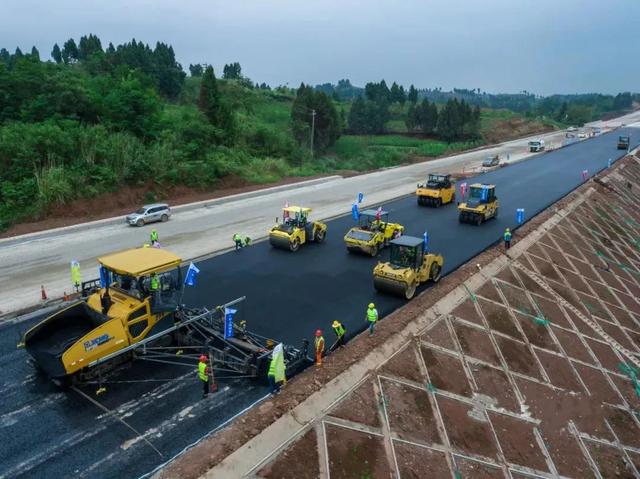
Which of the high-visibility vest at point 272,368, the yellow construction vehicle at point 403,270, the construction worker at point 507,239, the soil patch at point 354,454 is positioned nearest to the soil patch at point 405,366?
the soil patch at point 354,454

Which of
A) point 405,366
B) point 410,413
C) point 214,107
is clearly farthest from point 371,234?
point 214,107

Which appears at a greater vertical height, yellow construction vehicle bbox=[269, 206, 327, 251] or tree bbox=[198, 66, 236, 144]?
tree bbox=[198, 66, 236, 144]

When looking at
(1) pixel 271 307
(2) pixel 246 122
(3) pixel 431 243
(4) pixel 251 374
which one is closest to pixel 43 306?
(1) pixel 271 307

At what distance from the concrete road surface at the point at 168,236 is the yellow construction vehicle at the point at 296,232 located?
347 cm

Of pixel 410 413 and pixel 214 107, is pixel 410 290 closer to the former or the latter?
pixel 410 413

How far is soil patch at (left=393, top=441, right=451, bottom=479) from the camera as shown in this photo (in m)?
11.2

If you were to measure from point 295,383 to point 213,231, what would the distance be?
1782 centimetres

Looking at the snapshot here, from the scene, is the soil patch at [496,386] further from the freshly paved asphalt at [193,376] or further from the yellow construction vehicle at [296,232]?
the yellow construction vehicle at [296,232]

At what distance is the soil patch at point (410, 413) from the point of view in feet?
40.3

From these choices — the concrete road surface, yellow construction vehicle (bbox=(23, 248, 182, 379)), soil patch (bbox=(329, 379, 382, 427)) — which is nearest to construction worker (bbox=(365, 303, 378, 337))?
soil patch (bbox=(329, 379, 382, 427))

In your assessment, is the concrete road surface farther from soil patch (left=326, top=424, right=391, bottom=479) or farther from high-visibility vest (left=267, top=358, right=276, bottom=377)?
soil patch (left=326, top=424, right=391, bottom=479)

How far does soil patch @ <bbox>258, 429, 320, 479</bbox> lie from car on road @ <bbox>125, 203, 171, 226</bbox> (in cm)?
2279

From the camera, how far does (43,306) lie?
59.2 feet

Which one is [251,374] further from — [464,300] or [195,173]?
[195,173]
